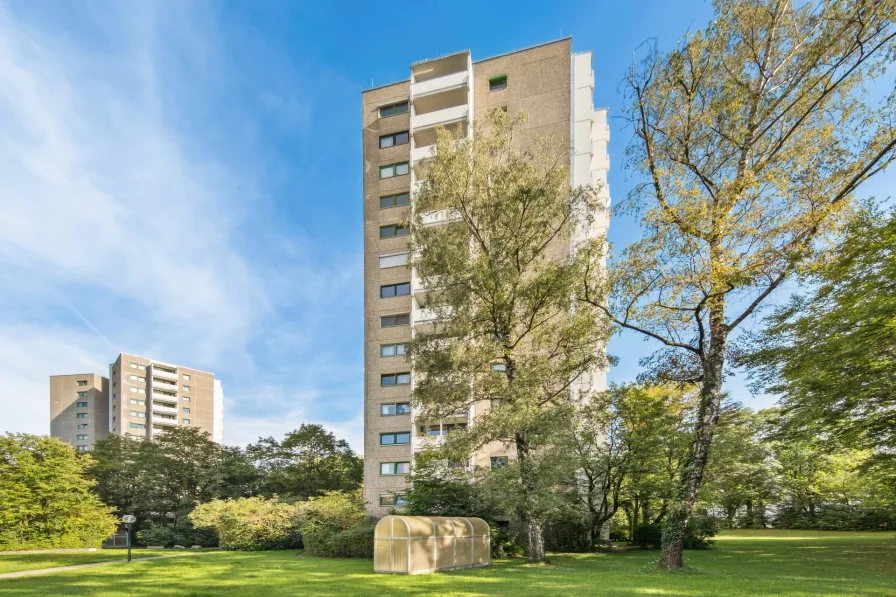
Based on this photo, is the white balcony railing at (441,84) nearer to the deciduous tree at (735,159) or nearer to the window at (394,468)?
the deciduous tree at (735,159)

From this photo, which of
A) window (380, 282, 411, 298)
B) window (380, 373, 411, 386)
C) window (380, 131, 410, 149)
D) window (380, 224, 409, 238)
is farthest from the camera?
window (380, 131, 410, 149)

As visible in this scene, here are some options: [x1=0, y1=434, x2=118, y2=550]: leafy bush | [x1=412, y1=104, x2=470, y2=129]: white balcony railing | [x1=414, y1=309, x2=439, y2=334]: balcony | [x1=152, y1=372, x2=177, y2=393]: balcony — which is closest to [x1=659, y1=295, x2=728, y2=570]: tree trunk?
[x1=414, y1=309, x2=439, y2=334]: balcony

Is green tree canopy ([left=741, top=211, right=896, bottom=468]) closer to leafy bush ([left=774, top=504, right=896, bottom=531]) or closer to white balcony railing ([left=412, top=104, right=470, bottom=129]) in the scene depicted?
leafy bush ([left=774, top=504, right=896, bottom=531])

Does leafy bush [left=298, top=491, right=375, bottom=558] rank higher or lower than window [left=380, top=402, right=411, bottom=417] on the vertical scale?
lower

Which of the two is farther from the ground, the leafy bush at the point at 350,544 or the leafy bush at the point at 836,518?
the leafy bush at the point at 350,544

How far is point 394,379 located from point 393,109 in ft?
67.1

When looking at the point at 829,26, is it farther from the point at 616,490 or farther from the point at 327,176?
the point at 327,176

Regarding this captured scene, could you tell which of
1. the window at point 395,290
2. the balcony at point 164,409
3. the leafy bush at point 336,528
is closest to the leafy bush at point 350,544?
the leafy bush at point 336,528

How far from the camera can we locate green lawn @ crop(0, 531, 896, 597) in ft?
39.0

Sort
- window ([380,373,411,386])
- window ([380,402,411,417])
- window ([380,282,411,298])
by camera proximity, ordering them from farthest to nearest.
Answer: window ([380,282,411,298]) < window ([380,373,411,386]) < window ([380,402,411,417])

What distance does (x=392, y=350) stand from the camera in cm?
3453

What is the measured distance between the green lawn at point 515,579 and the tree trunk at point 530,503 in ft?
2.80

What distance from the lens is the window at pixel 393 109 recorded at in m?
37.8

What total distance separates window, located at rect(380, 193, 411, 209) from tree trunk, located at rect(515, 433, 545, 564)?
22.3 metres
